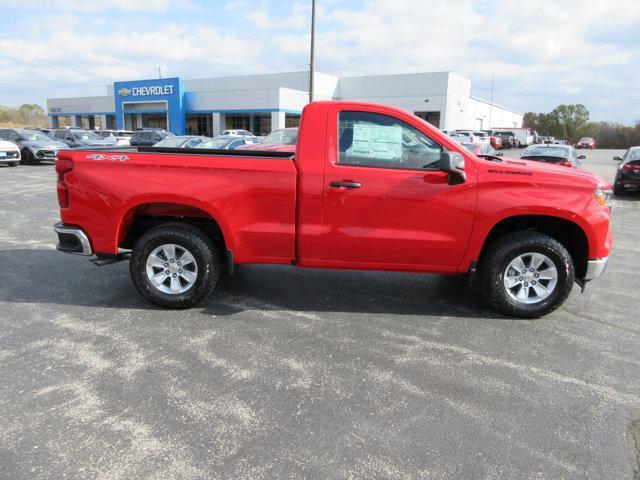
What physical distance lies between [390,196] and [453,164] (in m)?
0.62

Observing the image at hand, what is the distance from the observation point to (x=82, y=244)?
4.78 meters

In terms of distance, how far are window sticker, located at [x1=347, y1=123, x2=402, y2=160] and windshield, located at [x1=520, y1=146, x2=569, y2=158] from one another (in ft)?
36.0

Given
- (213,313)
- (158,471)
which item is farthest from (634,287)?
(158,471)

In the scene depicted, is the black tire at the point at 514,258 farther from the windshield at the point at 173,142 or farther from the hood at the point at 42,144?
the hood at the point at 42,144

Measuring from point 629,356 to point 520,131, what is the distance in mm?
52085

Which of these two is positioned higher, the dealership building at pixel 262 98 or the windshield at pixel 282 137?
the dealership building at pixel 262 98

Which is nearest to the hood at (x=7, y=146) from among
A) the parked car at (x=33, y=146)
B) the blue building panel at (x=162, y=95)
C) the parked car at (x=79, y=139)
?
the parked car at (x=33, y=146)

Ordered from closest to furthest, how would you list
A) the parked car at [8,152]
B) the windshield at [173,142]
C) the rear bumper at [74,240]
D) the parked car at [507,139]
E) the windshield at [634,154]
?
the rear bumper at [74,240], the windshield at [634,154], the windshield at [173,142], the parked car at [8,152], the parked car at [507,139]

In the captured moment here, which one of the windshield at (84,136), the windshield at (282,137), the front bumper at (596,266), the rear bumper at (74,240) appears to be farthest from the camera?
the windshield at (84,136)

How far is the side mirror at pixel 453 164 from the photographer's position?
13.7 feet

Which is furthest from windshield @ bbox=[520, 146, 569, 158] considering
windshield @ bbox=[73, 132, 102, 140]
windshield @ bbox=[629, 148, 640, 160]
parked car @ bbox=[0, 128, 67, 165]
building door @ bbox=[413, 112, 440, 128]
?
building door @ bbox=[413, 112, 440, 128]

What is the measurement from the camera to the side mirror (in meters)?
4.18

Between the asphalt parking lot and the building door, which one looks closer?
the asphalt parking lot

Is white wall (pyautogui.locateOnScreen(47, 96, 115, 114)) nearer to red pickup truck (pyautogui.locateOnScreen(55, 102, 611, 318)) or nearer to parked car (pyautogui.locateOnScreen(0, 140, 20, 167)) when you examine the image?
parked car (pyautogui.locateOnScreen(0, 140, 20, 167))
